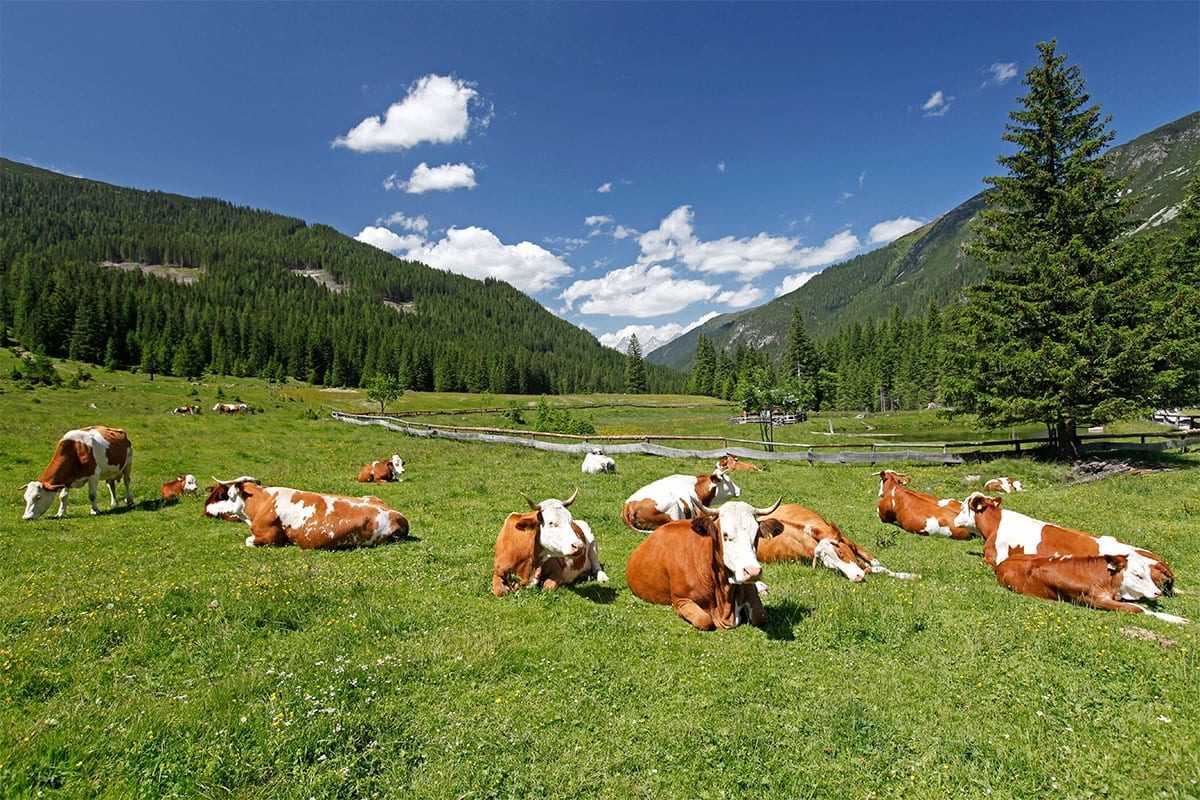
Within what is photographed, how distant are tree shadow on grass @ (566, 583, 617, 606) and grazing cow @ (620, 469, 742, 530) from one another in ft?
12.6

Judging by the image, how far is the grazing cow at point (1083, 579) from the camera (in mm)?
7586

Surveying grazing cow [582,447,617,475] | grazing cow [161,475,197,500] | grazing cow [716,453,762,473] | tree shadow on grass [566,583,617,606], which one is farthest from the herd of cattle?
grazing cow [716,453,762,473]

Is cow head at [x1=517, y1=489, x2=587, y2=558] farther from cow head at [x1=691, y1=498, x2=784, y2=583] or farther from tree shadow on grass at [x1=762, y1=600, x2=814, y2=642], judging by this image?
tree shadow on grass at [x1=762, y1=600, x2=814, y2=642]

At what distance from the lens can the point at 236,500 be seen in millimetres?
12688

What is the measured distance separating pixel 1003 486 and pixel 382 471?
2191cm

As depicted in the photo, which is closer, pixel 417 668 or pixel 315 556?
pixel 417 668

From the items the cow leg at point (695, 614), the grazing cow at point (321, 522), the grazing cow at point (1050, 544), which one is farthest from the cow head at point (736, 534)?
the grazing cow at point (321, 522)

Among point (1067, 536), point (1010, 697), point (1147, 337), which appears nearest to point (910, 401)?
point (1147, 337)

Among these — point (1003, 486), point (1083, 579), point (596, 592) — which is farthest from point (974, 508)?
point (1003, 486)

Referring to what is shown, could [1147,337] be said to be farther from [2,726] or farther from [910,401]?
[910,401]

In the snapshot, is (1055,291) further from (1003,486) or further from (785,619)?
(785,619)

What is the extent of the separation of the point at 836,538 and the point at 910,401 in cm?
9236

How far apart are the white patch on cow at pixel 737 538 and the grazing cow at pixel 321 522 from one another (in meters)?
7.32

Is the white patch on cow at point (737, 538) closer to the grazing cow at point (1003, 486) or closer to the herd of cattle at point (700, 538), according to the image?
the herd of cattle at point (700, 538)
